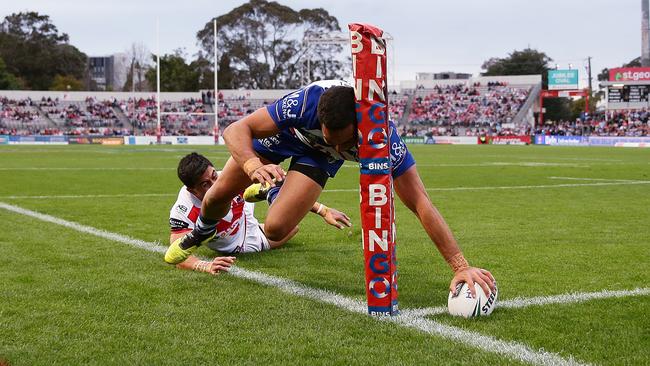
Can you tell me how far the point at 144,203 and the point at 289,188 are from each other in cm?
676

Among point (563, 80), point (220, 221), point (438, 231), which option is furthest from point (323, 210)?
point (563, 80)

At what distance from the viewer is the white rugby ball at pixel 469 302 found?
419cm

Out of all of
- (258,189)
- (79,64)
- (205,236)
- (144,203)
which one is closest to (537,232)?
(258,189)

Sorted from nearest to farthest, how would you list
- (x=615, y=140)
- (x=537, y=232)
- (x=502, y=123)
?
(x=537, y=232) → (x=615, y=140) → (x=502, y=123)

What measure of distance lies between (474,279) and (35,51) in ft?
319

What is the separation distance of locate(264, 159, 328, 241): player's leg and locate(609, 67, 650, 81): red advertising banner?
215 ft

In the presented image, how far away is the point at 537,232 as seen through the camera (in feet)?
26.7

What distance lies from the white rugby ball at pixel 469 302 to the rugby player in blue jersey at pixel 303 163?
44 millimetres

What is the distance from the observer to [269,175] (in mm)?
4281

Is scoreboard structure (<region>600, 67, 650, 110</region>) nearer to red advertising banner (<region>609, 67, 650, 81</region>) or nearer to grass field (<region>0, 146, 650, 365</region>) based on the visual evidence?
red advertising banner (<region>609, 67, 650, 81</region>)

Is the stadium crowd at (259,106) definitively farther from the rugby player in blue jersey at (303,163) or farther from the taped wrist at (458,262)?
the taped wrist at (458,262)

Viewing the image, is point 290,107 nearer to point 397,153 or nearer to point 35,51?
point 397,153

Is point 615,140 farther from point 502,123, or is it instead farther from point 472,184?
point 472,184

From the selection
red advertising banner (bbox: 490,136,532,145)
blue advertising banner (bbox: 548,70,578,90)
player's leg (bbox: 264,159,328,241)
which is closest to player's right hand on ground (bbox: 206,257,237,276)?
player's leg (bbox: 264,159,328,241)
